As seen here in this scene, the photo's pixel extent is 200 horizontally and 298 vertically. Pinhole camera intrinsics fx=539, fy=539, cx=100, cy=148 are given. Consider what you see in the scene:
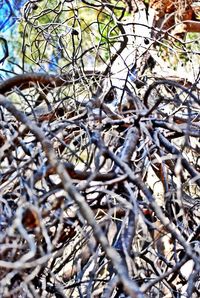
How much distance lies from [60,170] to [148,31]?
236 cm

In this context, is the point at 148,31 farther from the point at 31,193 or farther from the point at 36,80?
the point at 31,193

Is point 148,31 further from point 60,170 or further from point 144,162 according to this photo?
point 60,170

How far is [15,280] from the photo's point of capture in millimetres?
1174

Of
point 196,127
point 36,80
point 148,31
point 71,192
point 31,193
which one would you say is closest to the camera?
point 71,192

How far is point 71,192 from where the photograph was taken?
870 millimetres

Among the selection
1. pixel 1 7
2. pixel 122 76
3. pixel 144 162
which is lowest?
pixel 144 162

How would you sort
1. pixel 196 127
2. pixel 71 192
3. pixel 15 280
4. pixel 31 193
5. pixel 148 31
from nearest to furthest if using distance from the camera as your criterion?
pixel 71 192
pixel 31 193
pixel 15 280
pixel 196 127
pixel 148 31

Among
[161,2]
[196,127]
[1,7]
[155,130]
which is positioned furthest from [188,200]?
[161,2]

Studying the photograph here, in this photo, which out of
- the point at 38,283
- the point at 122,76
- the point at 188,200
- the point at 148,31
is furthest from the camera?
the point at 148,31

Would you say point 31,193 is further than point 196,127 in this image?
No

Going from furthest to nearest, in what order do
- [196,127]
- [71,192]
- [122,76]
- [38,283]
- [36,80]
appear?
[122,76], [36,80], [196,127], [38,283], [71,192]

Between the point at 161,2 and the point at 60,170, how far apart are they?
277cm

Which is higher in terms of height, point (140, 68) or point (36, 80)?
point (140, 68)

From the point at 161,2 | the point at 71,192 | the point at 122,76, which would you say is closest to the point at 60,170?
the point at 71,192
